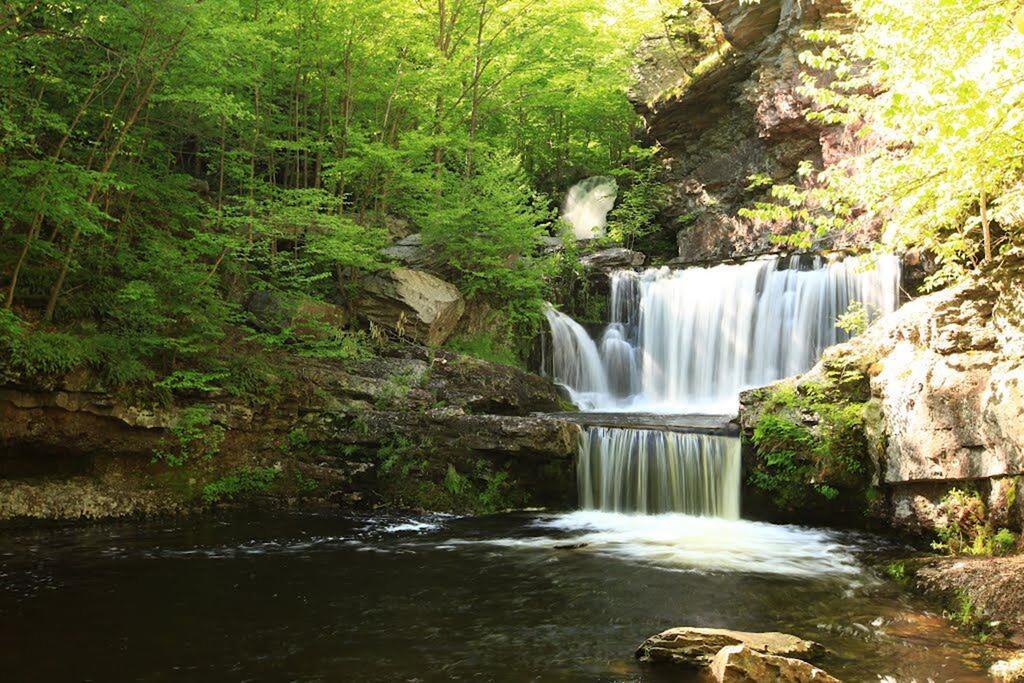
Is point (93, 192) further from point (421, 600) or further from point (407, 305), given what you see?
point (421, 600)

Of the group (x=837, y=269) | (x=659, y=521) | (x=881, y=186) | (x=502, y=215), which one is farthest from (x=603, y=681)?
(x=837, y=269)

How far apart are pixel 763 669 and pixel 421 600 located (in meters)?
3.09

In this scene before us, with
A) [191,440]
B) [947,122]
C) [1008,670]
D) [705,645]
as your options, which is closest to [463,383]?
[191,440]

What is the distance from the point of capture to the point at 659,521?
31.3 feet

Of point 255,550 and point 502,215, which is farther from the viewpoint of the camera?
point 502,215

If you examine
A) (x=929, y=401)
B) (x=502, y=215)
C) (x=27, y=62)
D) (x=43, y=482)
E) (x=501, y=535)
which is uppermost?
(x=27, y=62)

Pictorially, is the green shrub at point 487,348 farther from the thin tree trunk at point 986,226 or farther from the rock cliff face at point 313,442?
the thin tree trunk at point 986,226

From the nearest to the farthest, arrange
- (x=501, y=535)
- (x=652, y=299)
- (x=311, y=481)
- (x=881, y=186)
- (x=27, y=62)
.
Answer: (x=881, y=186), (x=501, y=535), (x=27, y=62), (x=311, y=481), (x=652, y=299)

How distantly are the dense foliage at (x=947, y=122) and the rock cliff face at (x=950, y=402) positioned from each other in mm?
623

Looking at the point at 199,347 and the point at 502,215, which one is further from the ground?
the point at 502,215

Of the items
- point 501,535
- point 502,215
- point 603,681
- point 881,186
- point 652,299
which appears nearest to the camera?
point 603,681

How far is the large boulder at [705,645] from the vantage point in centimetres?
458

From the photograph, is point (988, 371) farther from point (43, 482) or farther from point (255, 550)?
point (43, 482)

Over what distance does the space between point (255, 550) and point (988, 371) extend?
823 cm
